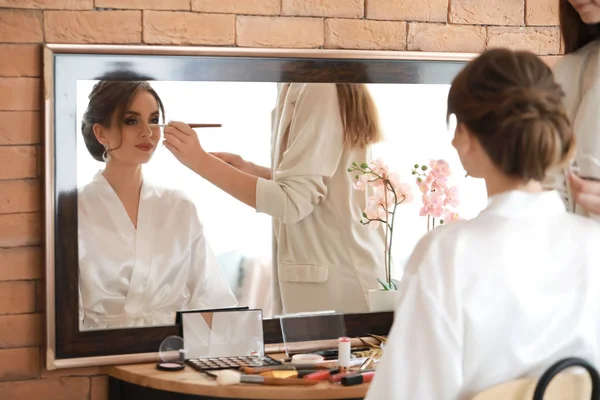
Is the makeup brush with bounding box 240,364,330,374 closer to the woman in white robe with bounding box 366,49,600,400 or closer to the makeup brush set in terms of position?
the makeup brush set

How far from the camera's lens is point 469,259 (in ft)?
3.86

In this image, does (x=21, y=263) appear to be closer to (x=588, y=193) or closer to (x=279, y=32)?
(x=279, y=32)

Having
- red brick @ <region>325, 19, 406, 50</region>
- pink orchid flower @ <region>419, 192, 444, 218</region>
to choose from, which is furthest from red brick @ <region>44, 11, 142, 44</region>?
pink orchid flower @ <region>419, 192, 444, 218</region>

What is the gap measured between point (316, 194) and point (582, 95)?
0.71m

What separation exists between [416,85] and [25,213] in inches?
37.6

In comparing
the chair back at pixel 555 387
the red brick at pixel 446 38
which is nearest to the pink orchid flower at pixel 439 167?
the red brick at pixel 446 38

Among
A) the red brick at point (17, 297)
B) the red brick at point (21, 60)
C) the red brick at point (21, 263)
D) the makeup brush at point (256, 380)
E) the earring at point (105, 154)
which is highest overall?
the red brick at point (21, 60)

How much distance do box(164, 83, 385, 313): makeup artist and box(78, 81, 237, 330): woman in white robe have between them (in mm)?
138

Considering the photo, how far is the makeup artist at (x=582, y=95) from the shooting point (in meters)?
1.38

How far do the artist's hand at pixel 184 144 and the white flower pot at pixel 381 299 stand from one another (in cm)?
53

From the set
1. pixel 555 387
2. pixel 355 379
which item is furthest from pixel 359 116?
pixel 555 387

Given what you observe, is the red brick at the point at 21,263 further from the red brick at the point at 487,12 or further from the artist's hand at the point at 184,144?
the red brick at the point at 487,12

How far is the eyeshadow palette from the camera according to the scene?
6.03ft

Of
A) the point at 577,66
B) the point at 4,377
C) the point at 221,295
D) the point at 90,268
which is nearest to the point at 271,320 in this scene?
the point at 221,295
